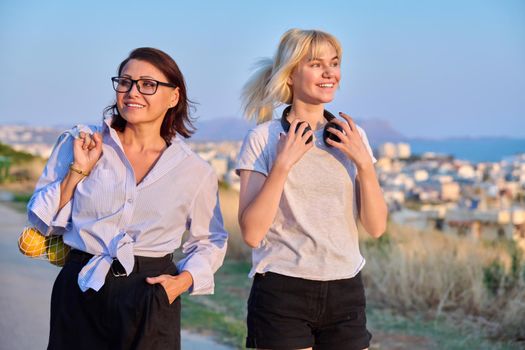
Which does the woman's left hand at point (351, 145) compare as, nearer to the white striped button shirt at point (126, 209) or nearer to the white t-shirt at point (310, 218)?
the white t-shirt at point (310, 218)

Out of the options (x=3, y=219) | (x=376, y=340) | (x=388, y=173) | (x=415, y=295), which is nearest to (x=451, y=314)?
(x=415, y=295)

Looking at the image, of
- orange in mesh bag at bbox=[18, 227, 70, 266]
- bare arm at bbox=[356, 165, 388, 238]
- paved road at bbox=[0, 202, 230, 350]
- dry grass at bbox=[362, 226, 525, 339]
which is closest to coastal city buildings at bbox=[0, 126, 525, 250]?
bare arm at bbox=[356, 165, 388, 238]

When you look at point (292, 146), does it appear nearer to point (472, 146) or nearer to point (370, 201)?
point (370, 201)

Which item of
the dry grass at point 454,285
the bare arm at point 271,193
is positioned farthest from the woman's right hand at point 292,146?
the dry grass at point 454,285

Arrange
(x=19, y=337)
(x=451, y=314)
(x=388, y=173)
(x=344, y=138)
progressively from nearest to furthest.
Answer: (x=344, y=138) < (x=19, y=337) < (x=451, y=314) < (x=388, y=173)

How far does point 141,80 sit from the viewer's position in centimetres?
294

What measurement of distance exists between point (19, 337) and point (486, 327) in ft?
12.0

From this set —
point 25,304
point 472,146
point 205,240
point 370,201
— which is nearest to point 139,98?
point 205,240

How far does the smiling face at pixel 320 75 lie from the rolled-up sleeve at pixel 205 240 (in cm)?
49

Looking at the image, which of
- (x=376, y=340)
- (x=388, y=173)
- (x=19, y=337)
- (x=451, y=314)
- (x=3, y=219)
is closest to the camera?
(x=19, y=337)

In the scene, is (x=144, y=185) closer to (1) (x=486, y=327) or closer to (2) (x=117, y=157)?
(2) (x=117, y=157)

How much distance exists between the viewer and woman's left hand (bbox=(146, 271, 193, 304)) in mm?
2754

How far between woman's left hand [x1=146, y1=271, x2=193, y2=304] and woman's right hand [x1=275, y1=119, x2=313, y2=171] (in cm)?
53

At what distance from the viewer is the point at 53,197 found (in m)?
2.79
